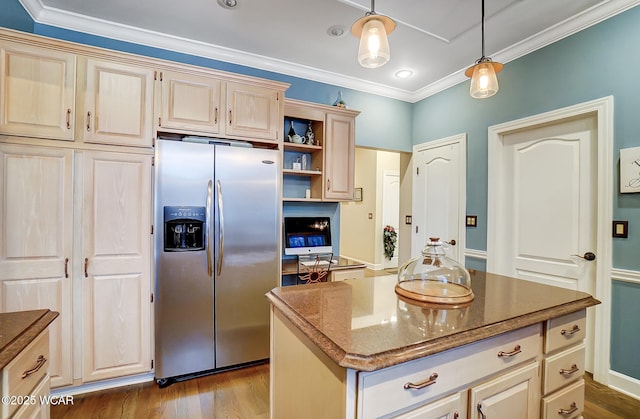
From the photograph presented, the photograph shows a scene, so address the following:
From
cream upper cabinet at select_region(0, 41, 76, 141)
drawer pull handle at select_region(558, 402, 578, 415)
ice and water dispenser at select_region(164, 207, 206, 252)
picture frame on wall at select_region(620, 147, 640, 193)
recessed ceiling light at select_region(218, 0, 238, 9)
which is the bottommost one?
drawer pull handle at select_region(558, 402, 578, 415)

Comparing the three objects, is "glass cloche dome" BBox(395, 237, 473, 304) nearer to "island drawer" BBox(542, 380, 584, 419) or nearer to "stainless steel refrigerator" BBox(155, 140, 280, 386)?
"island drawer" BBox(542, 380, 584, 419)

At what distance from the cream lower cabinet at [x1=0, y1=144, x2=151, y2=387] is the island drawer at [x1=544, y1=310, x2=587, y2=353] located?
2465 mm

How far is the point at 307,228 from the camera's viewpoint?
10.7 feet

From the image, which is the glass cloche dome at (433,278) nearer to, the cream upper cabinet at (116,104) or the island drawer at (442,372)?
the island drawer at (442,372)

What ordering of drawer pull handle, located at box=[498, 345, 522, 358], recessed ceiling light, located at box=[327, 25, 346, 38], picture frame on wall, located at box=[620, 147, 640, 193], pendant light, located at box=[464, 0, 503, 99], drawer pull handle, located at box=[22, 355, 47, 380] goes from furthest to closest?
recessed ceiling light, located at box=[327, 25, 346, 38]
picture frame on wall, located at box=[620, 147, 640, 193]
pendant light, located at box=[464, 0, 503, 99]
drawer pull handle, located at box=[498, 345, 522, 358]
drawer pull handle, located at box=[22, 355, 47, 380]

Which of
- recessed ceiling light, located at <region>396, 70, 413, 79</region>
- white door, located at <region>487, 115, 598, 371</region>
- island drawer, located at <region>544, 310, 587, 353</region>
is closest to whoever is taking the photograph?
island drawer, located at <region>544, 310, 587, 353</region>

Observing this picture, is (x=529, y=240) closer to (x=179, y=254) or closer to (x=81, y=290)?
(x=179, y=254)

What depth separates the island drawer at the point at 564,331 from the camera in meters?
1.31

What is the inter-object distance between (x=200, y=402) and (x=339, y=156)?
8.02 ft

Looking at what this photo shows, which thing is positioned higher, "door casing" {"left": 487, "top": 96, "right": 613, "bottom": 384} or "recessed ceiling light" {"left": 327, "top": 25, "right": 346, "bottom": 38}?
"recessed ceiling light" {"left": 327, "top": 25, "right": 346, "bottom": 38}

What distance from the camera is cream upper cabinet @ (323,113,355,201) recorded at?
3.12m

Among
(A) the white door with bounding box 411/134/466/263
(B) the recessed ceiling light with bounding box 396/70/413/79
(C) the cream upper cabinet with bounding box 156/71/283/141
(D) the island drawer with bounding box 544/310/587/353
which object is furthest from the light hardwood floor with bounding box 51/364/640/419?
(B) the recessed ceiling light with bounding box 396/70/413/79

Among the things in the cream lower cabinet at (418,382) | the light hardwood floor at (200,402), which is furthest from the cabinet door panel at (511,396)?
the light hardwood floor at (200,402)

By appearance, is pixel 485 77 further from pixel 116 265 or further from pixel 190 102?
pixel 116 265
